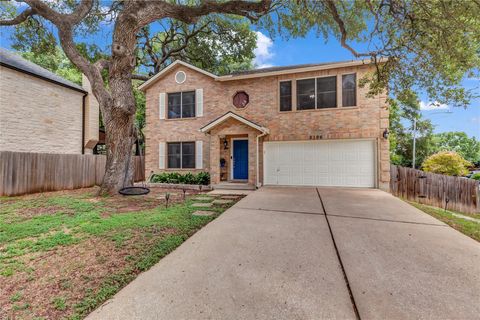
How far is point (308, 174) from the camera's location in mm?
9703

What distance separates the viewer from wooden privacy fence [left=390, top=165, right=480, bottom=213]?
8.13 metres

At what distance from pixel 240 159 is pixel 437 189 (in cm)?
867

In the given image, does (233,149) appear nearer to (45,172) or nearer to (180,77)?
(180,77)

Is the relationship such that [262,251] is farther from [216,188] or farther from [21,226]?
[216,188]

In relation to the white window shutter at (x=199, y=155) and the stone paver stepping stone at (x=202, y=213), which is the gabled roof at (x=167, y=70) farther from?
the stone paver stepping stone at (x=202, y=213)

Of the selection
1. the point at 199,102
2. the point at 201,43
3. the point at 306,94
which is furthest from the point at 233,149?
the point at 201,43

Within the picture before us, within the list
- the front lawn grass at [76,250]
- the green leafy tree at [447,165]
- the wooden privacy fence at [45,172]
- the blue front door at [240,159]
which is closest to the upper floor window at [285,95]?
the blue front door at [240,159]

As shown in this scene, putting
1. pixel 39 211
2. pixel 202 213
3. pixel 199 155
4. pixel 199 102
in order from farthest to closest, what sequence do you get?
1. pixel 199 102
2. pixel 199 155
3. pixel 39 211
4. pixel 202 213

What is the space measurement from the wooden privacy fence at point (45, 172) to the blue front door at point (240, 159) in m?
7.28

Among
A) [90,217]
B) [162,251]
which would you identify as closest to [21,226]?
[90,217]

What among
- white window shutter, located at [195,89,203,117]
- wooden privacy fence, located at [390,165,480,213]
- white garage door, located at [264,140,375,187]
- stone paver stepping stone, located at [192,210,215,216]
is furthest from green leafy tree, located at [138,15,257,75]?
stone paver stepping stone, located at [192,210,215,216]

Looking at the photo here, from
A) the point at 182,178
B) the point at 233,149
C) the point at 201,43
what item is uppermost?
the point at 201,43

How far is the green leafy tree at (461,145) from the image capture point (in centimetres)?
3541

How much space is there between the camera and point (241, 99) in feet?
35.4
